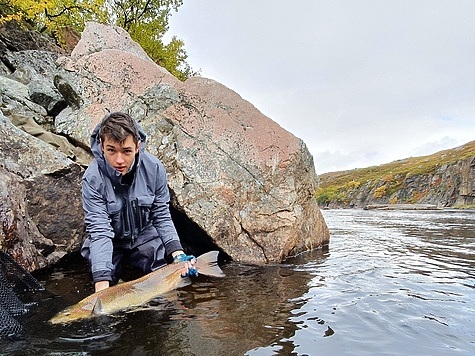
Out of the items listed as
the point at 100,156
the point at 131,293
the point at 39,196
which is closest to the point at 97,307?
the point at 131,293

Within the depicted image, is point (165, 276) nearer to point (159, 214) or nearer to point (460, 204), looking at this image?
point (159, 214)

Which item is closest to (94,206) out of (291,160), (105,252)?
(105,252)

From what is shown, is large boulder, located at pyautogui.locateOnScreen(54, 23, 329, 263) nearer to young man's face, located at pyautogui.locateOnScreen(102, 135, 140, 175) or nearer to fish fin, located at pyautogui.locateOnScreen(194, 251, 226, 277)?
fish fin, located at pyautogui.locateOnScreen(194, 251, 226, 277)

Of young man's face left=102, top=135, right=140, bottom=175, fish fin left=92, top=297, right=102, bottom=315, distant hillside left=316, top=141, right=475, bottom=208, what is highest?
distant hillside left=316, top=141, right=475, bottom=208

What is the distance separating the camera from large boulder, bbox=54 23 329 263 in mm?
7250

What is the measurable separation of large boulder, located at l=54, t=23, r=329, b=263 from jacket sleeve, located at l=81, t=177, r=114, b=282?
8.28ft

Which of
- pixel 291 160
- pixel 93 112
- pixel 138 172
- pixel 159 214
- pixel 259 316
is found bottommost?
pixel 259 316

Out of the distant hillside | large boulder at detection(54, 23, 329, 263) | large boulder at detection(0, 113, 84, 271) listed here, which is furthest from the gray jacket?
the distant hillside

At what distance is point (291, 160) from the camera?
7914 mm

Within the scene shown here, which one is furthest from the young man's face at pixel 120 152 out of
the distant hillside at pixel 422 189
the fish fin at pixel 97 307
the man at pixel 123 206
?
the distant hillside at pixel 422 189

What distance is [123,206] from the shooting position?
192 inches

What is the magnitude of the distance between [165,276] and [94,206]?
4.06 ft

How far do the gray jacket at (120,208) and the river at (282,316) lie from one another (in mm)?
702

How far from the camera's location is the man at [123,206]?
4.29 m
